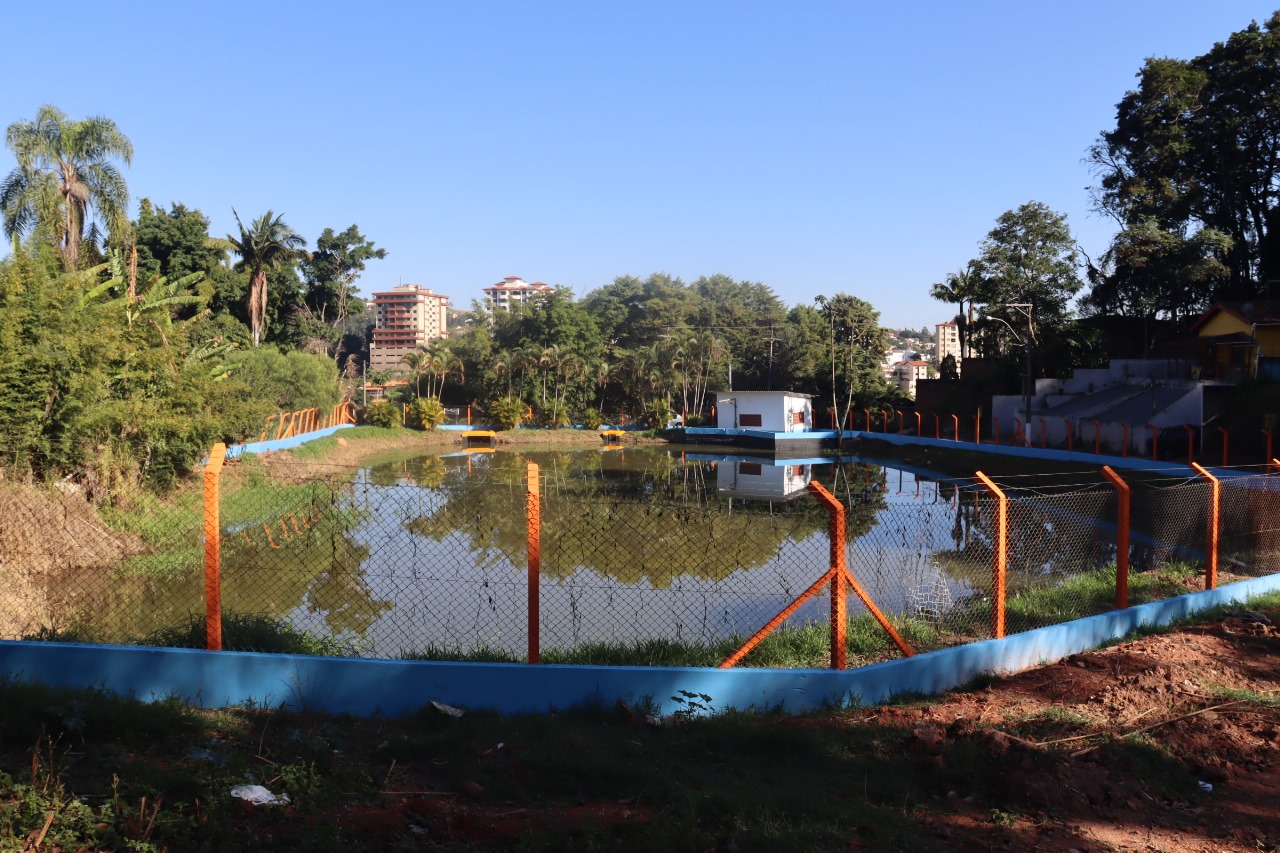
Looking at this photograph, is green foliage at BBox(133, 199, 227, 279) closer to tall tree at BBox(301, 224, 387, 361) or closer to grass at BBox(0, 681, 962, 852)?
tall tree at BBox(301, 224, 387, 361)

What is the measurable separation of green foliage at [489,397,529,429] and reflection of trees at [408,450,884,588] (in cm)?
2119

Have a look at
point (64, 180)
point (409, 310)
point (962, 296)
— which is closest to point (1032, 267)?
point (962, 296)

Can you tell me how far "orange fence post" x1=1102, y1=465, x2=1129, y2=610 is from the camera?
7926 mm

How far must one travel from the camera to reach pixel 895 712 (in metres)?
6.05

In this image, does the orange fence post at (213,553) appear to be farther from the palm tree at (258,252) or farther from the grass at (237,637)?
the palm tree at (258,252)

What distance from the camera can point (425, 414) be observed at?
4666 centimetres

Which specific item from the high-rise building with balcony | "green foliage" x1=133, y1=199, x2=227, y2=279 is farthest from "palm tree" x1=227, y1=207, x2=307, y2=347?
the high-rise building with balcony

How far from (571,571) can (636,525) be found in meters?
3.88

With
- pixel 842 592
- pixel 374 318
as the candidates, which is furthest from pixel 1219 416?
pixel 374 318

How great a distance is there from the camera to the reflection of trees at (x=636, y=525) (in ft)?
45.0

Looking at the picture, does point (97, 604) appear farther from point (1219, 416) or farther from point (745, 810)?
point (1219, 416)

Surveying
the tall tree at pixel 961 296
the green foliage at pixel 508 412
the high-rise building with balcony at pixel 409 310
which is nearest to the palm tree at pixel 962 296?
the tall tree at pixel 961 296

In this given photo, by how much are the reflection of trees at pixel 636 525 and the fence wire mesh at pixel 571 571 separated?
0.09 metres

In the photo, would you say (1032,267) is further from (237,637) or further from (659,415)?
(237,637)
